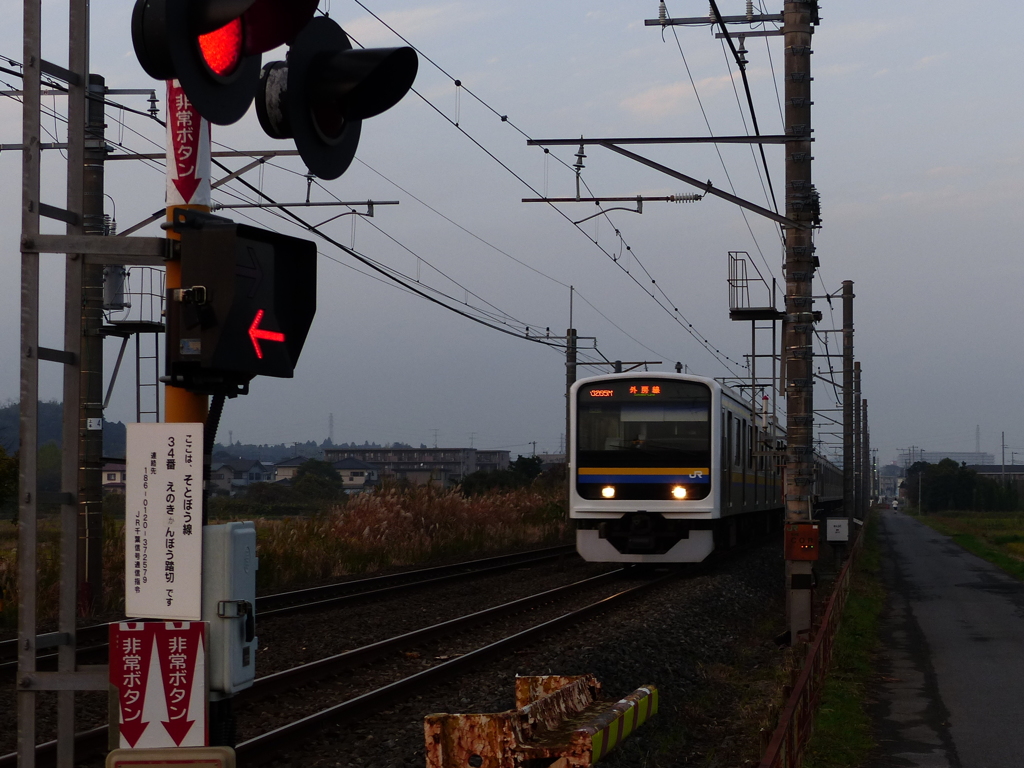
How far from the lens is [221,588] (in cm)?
355

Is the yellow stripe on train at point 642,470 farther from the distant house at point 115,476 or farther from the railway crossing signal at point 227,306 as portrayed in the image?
the railway crossing signal at point 227,306

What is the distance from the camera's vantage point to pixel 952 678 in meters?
10.7

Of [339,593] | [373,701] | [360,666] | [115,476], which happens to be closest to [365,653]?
[360,666]

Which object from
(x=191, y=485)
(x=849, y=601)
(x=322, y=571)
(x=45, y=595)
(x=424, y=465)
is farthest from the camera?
(x=424, y=465)

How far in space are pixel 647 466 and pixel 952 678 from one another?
793 cm

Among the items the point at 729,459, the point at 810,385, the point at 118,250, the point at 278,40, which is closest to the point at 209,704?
the point at 118,250

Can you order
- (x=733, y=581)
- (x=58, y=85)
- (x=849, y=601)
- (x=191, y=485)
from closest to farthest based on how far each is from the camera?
(x=191, y=485) → (x=58, y=85) → (x=849, y=601) → (x=733, y=581)

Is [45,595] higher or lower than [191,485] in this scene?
lower

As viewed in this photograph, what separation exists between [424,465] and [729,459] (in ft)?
380

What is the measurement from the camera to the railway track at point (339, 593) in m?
10.3

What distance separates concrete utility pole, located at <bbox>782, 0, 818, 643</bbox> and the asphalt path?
1.22m

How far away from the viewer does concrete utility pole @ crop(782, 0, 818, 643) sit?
12516 mm

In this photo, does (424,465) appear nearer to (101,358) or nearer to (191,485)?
(101,358)

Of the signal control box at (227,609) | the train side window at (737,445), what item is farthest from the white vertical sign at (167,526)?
the train side window at (737,445)
